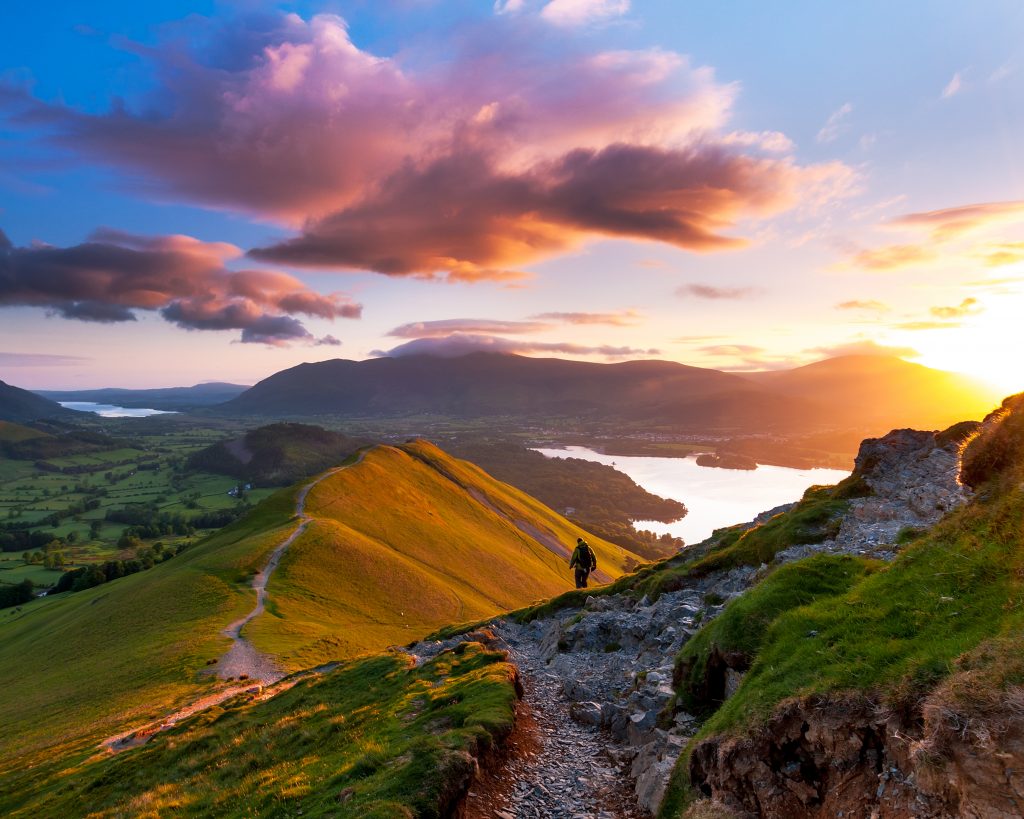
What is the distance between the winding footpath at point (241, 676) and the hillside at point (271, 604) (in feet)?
3.69

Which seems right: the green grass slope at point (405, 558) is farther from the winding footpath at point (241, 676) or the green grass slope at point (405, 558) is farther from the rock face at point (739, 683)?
the rock face at point (739, 683)

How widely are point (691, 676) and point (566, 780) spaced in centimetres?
597

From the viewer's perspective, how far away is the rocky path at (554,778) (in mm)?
16078

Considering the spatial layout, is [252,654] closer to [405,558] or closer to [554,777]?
[405,558]

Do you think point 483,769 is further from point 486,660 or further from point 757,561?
point 757,561

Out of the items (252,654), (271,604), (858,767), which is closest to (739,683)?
(858,767)

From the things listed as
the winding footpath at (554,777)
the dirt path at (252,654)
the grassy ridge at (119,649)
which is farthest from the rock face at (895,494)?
the grassy ridge at (119,649)

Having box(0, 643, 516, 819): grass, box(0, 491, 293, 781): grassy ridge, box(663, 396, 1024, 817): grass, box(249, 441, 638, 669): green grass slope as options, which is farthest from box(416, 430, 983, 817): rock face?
box(0, 491, 293, 781): grassy ridge

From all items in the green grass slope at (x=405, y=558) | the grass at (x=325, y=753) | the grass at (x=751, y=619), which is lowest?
the green grass slope at (x=405, y=558)

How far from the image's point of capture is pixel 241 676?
48.7 metres

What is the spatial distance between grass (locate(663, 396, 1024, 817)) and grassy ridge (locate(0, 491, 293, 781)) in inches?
1803

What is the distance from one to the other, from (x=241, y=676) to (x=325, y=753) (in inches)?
1304

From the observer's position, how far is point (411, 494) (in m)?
134

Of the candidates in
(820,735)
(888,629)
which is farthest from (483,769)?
(888,629)
